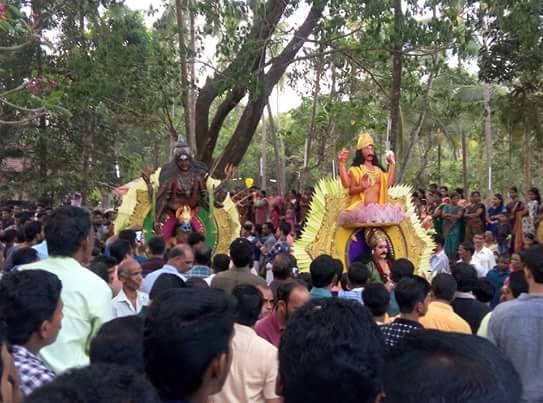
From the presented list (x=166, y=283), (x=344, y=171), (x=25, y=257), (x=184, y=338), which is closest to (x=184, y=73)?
(x=344, y=171)

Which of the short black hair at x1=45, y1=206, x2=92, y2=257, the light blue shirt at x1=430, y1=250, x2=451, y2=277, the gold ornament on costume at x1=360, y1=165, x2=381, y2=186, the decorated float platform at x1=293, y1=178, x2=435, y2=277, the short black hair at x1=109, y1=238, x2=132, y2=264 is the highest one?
the gold ornament on costume at x1=360, y1=165, x2=381, y2=186

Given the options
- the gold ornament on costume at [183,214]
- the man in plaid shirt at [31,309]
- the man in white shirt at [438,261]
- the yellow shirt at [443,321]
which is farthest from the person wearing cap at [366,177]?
the man in plaid shirt at [31,309]

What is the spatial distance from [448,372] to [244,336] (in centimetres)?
209

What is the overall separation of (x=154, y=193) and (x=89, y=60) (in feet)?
8.21

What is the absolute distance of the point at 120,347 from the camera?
2.90 metres

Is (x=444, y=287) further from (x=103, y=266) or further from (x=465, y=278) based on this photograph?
(x=103, y=266)

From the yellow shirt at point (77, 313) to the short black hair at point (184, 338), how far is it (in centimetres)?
149

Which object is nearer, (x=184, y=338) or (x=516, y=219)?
(x=184, y=338)

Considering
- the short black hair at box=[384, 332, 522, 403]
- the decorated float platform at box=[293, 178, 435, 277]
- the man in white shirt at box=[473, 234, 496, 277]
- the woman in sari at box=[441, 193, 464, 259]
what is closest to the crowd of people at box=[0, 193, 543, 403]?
the short black hair at box=[384, 332, 522, 403]

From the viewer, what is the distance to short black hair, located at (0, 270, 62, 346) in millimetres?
3146

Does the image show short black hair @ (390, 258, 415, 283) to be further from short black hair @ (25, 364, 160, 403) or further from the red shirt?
short black hair @ (25, 364, 160, 403)

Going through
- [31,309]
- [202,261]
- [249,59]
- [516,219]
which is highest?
[249,59]

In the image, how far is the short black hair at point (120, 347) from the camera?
2.87 metres

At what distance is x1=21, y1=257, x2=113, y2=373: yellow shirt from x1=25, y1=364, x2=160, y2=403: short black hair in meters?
2.14
